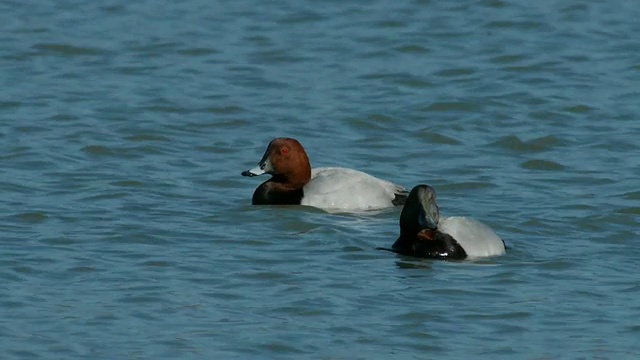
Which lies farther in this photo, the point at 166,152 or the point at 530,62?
the point at 530,62

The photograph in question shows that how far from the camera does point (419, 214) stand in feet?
33.9

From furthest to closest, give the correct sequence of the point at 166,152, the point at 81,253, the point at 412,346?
the point at 166,152 → the point at 81,253 → the point at 412,346

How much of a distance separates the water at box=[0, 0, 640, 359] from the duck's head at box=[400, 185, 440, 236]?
0.23m

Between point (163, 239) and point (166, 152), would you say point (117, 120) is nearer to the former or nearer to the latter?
point (166, 152)

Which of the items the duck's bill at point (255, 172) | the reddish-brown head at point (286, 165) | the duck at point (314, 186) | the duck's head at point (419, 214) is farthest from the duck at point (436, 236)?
the duck's bill at point (255, 172)

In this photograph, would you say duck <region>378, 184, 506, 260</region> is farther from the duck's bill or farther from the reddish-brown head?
the duck's bill

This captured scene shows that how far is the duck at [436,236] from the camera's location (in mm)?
10203

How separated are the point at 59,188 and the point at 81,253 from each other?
2357 mm

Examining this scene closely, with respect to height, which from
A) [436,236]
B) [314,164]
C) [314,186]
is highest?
[436,236]

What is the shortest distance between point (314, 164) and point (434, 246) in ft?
12.1

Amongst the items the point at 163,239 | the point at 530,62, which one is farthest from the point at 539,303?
the point at 530,62

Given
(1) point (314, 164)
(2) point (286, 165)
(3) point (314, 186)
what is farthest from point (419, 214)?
(1) point (314, 164)

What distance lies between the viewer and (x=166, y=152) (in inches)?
546

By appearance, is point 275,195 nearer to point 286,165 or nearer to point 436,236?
point 286,165
